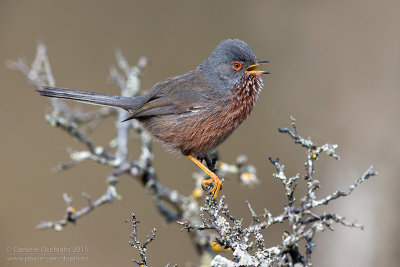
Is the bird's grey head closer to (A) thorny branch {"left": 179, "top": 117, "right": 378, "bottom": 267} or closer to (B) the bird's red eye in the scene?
(B) the bird's red eye

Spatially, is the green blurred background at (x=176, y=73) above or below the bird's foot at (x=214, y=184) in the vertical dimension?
above

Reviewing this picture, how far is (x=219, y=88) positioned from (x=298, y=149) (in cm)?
295

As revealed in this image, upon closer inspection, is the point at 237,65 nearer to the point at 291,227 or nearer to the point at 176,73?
the point at 291,227

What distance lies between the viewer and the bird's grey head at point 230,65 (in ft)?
14.8

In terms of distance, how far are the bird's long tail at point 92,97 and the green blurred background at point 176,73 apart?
184 cm

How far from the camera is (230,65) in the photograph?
459 cm

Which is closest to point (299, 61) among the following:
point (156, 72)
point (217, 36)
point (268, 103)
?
point (268, 103)

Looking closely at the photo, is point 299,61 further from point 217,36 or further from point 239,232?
point 239,232

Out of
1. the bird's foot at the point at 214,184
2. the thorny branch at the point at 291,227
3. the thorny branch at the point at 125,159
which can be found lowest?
the thorny branch at the point at 291,227

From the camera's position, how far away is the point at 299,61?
300 inches

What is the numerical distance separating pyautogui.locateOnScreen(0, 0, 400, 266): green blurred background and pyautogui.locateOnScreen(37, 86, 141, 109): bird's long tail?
6.03 ft

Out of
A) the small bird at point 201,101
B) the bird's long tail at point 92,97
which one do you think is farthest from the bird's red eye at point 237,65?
the bird's long tail at point 92,97

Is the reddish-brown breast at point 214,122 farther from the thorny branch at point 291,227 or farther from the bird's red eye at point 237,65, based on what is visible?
the thorny branch at point 291,227

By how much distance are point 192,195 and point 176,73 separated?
2.81m
